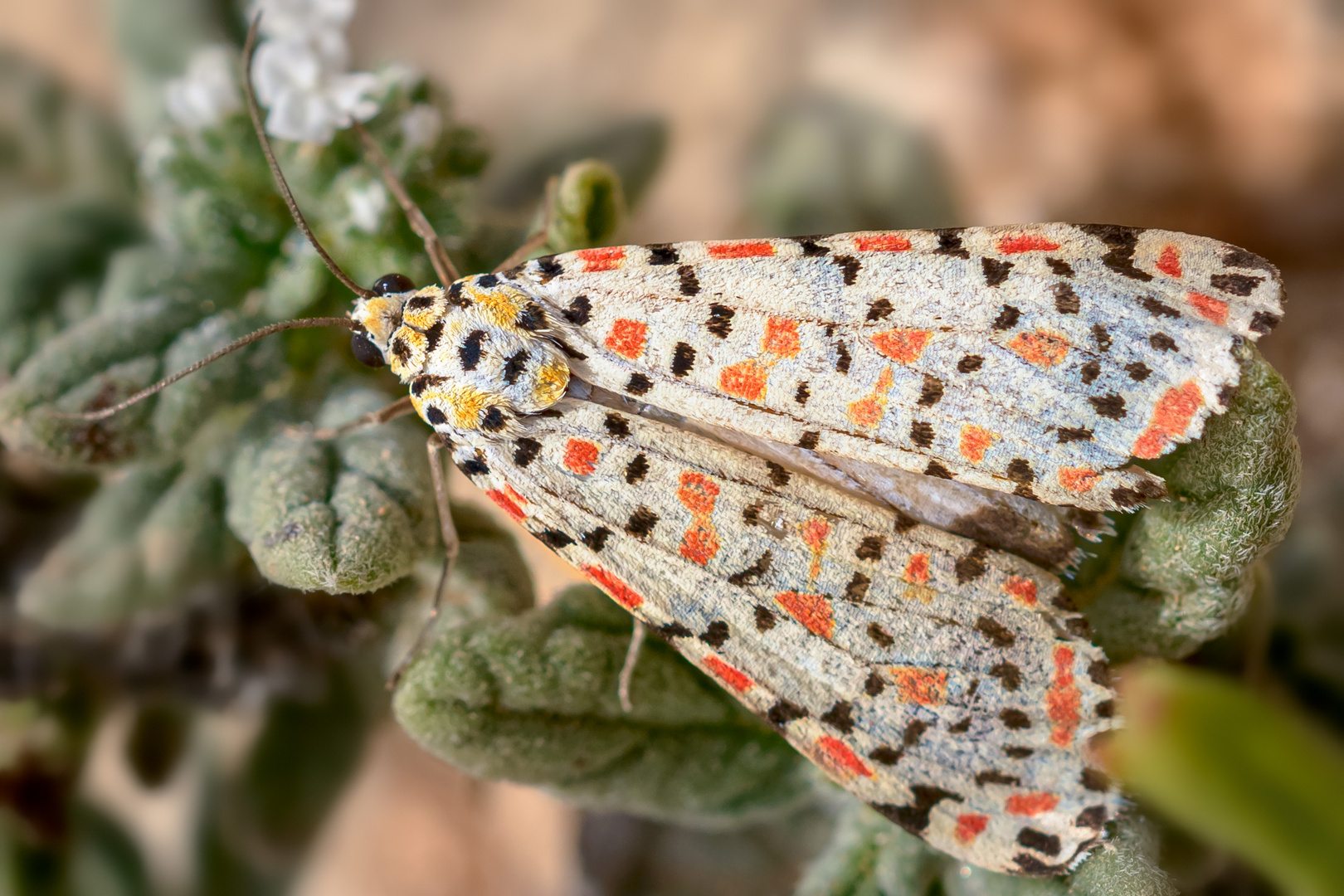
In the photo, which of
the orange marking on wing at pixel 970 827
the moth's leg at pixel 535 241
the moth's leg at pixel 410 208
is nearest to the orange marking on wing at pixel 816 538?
the orange marking on wing at pixel 970 827

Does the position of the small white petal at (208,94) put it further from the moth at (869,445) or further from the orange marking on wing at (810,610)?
the orange marking on wing at (810,610)

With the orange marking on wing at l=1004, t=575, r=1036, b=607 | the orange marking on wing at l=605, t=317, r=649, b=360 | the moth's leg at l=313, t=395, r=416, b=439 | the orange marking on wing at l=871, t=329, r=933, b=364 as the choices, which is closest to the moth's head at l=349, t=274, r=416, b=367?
the moth's leg at l=313, t=395, r=416, b=439

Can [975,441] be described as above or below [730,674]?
above

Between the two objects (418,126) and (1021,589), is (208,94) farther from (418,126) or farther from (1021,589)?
(1021,589)

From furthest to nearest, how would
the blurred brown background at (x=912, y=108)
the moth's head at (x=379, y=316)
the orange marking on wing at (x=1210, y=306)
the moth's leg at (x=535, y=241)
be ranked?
the blurred brown background at (x=912, y=108) → the moth's leg at (x=535, y=241) → the moth's head at (x=379, y=316) → the orange marking on wing at (x=1210, y=306)

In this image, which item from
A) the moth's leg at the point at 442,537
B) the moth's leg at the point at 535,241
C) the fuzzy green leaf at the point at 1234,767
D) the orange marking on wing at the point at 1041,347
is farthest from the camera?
the moth's leg at the point at 535,241

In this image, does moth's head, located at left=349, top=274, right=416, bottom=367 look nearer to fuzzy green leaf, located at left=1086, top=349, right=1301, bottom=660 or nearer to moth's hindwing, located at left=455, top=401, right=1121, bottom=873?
moth's hindwing, located at left=455, top=401, right=1121, bottom=873

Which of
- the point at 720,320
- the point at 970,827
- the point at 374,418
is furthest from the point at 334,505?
the point at 970,827
